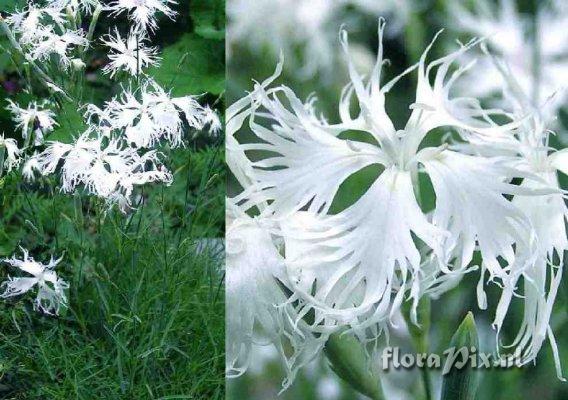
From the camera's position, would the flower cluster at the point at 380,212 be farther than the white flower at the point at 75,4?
No

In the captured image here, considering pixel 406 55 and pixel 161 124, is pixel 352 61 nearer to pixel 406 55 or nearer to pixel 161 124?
pixel 406 55

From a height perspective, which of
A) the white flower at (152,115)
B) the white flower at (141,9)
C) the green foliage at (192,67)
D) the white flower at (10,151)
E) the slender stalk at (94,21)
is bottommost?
the white flower at (10,151)

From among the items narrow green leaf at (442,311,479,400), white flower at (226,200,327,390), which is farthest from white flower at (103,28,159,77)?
narrow green leaf at (442,311,479,400)

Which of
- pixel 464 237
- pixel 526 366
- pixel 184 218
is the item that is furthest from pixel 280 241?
pixel 526 366

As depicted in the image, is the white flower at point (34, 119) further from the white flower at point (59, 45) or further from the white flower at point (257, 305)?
the white flower at point (257, 305)

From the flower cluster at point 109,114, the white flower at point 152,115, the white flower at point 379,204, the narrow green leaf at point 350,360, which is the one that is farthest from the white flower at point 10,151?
the narrow green leaf at point 350,360

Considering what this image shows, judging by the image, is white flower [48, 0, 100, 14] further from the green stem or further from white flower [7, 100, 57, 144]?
the green stem
